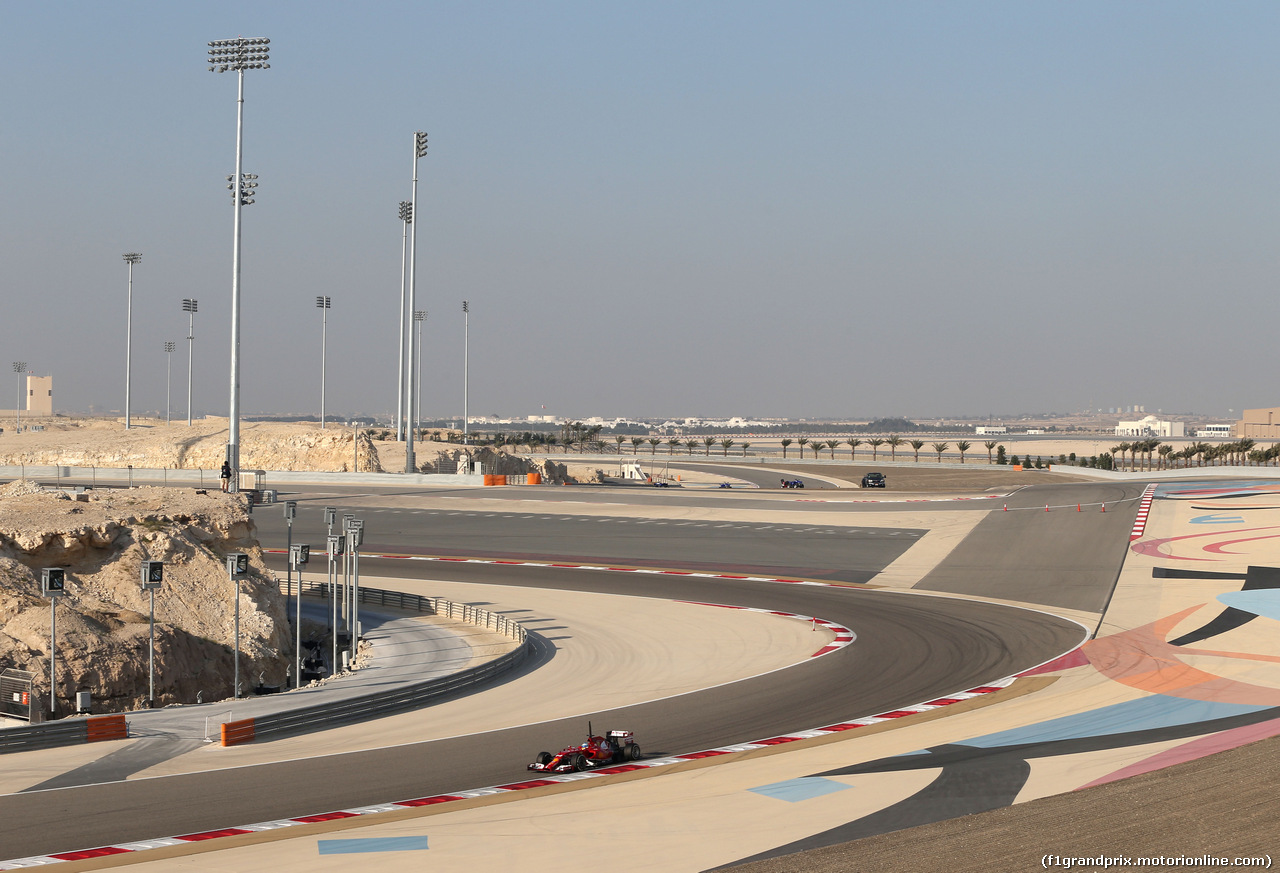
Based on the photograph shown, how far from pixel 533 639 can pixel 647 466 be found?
9631cm

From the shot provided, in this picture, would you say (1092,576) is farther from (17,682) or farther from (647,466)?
(647,466)

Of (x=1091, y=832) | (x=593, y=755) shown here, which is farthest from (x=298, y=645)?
(x=1091, y=832)

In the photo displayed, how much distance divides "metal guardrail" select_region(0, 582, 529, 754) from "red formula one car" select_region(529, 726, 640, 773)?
4.66 m

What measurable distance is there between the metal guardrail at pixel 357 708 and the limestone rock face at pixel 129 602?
15.6 feet

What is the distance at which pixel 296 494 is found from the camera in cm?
6631

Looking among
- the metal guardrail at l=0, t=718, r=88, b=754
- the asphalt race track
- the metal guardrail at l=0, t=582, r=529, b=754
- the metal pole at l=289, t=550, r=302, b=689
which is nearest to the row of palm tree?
the asphalt race track

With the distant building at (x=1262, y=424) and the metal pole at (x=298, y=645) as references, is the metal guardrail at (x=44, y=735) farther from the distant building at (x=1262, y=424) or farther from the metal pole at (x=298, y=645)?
the distant building at (x=1262, y=424)

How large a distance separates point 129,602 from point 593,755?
14.1m

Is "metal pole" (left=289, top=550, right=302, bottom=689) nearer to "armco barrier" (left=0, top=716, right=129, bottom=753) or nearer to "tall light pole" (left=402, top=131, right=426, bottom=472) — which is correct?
"armco barrier" (left=0, top=716, right=129, bottom=753)

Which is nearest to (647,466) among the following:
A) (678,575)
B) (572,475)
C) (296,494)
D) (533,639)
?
(572,475)

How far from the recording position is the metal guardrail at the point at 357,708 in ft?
56.6

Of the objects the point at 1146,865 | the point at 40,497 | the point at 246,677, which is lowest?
the point at 246,677

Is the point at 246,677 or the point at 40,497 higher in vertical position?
the point at 40,497

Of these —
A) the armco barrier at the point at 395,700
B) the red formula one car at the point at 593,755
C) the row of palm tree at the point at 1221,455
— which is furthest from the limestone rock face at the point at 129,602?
the row of palm tree at the point at 1221,455
